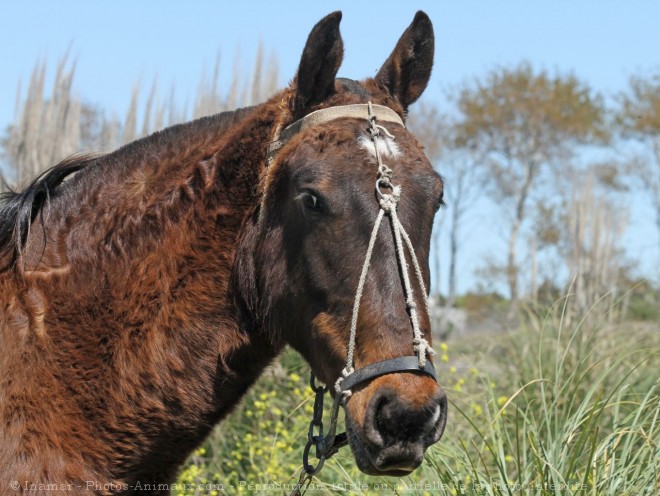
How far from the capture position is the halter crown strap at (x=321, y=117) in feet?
10.7

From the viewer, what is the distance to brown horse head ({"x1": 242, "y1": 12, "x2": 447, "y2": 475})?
2.66m

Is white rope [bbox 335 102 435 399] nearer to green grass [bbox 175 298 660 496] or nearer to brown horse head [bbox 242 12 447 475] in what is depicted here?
brown horse head [bbox 242 12 447 475]

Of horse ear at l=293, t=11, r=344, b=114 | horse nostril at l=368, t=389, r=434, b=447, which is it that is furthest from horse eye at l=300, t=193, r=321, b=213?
horse nostril at l=368, t=389, r=434, b=447

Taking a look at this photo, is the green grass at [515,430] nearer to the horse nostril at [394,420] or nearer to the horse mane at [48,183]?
the horse nostril at [394,420]

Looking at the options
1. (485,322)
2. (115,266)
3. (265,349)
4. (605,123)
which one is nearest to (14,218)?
(115,266)

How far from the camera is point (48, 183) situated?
11.6 feet

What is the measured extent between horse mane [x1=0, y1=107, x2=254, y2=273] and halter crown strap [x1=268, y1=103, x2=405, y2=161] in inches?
15.2

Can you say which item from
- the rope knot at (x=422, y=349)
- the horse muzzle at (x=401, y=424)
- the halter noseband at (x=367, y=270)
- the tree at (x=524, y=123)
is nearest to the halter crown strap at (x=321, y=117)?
the halter noseband at (x=367, y=270)

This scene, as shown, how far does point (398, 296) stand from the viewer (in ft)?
9.28

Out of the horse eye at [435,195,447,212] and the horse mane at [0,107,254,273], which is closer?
the horse eye at [435,195,447,212]

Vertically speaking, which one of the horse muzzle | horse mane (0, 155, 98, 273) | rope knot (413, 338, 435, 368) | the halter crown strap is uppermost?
the halter crown strap

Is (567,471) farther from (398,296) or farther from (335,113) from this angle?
(335,113)

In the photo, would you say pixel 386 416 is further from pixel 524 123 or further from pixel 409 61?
pixel 524 123

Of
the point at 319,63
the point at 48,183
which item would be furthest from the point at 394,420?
the point at 48,183
